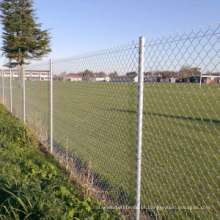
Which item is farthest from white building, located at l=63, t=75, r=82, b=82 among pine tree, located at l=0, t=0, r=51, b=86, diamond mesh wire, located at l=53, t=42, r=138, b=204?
pine tree, located at l=0, t=0, r=51, b=86

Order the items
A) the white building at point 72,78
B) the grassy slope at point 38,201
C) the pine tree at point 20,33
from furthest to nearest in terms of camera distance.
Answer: the pine tree at point 20,33
the white building at point 72,78
the grassy slope at point 38,201

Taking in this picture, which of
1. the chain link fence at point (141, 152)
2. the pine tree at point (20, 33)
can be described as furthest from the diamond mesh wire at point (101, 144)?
the pine tree at point (20, 33)

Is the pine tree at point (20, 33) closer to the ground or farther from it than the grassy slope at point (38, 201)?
farther from it

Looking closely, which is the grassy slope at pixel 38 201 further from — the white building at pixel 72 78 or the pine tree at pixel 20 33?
→ the pine tree at pixel 20 33

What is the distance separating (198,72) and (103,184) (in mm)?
2670

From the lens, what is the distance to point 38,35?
93.7ft

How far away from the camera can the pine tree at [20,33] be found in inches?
1012

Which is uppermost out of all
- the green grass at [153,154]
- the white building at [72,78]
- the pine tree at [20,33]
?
the pine tree at [20,33]

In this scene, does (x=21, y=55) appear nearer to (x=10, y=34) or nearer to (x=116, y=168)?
(x=10, y=34)

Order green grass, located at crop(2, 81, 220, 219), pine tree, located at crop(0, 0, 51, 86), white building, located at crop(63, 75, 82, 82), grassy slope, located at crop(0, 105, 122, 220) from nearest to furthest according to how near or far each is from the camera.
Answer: grassy slope, located at crop(0, 105, 122, 220) < green grass, located at crop(2, 81, 220, 219) < white building, located at crop(63, 75, 82, 82) < pine tree, located at crop(0, 0, 51, 86)

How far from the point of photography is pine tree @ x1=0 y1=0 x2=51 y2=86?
84.3ft

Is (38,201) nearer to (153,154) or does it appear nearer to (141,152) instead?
(141,152)

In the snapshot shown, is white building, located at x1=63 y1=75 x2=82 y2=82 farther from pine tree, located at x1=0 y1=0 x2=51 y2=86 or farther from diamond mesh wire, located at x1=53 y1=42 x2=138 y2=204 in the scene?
pine tree, located at x1=0 y1=0 x2=51 y2=86

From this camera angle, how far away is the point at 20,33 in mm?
27062
